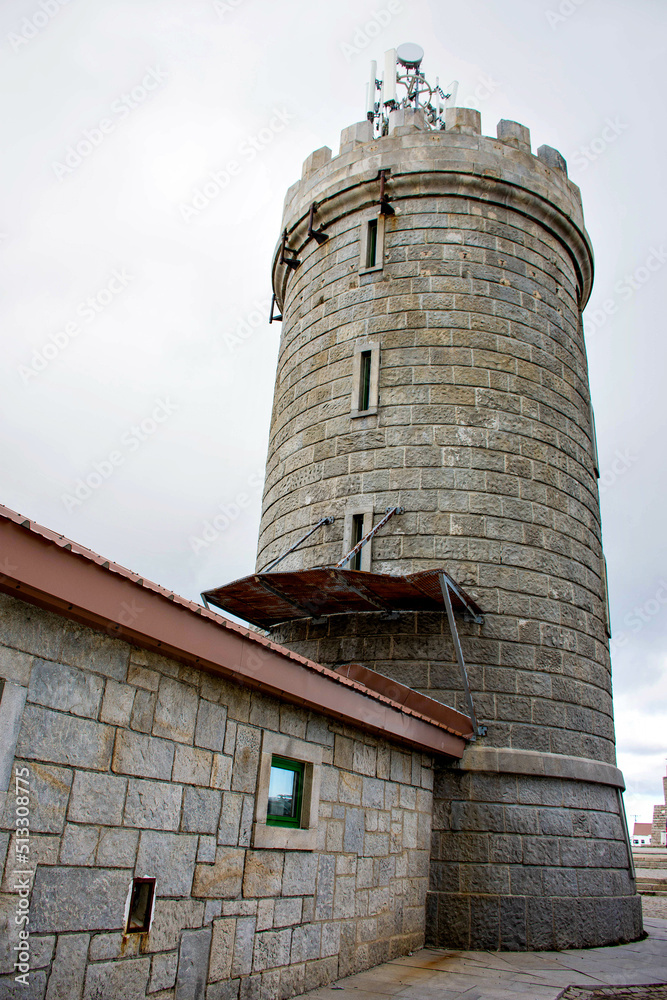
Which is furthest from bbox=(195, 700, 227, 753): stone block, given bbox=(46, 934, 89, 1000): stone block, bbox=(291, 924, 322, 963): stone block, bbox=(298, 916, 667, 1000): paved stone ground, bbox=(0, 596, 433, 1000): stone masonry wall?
bbox=(298, 916, 667, 1000): paved stone ground

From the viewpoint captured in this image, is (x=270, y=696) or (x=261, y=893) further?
(x=270, y=696)

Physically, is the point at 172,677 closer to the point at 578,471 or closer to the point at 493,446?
the point at 493,446

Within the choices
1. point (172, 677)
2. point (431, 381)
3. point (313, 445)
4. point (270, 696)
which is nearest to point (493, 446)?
point (431, 381)

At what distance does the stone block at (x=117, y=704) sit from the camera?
4.16m

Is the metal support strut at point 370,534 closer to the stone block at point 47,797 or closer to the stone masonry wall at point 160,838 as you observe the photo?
the stone masonry wall at point 160,838

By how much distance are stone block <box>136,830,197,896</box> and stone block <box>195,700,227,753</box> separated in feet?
1.76

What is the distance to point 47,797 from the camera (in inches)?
148

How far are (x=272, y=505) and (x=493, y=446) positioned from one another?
3.36 meters

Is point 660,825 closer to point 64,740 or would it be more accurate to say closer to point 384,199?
point 384,199

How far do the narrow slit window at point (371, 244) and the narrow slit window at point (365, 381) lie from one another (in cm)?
155

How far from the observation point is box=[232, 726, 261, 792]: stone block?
16.6ft

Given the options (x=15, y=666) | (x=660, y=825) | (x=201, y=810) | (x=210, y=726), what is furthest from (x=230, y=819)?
(x=660, y=825)

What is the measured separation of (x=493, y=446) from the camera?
984cm

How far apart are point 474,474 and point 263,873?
5.79 metres
